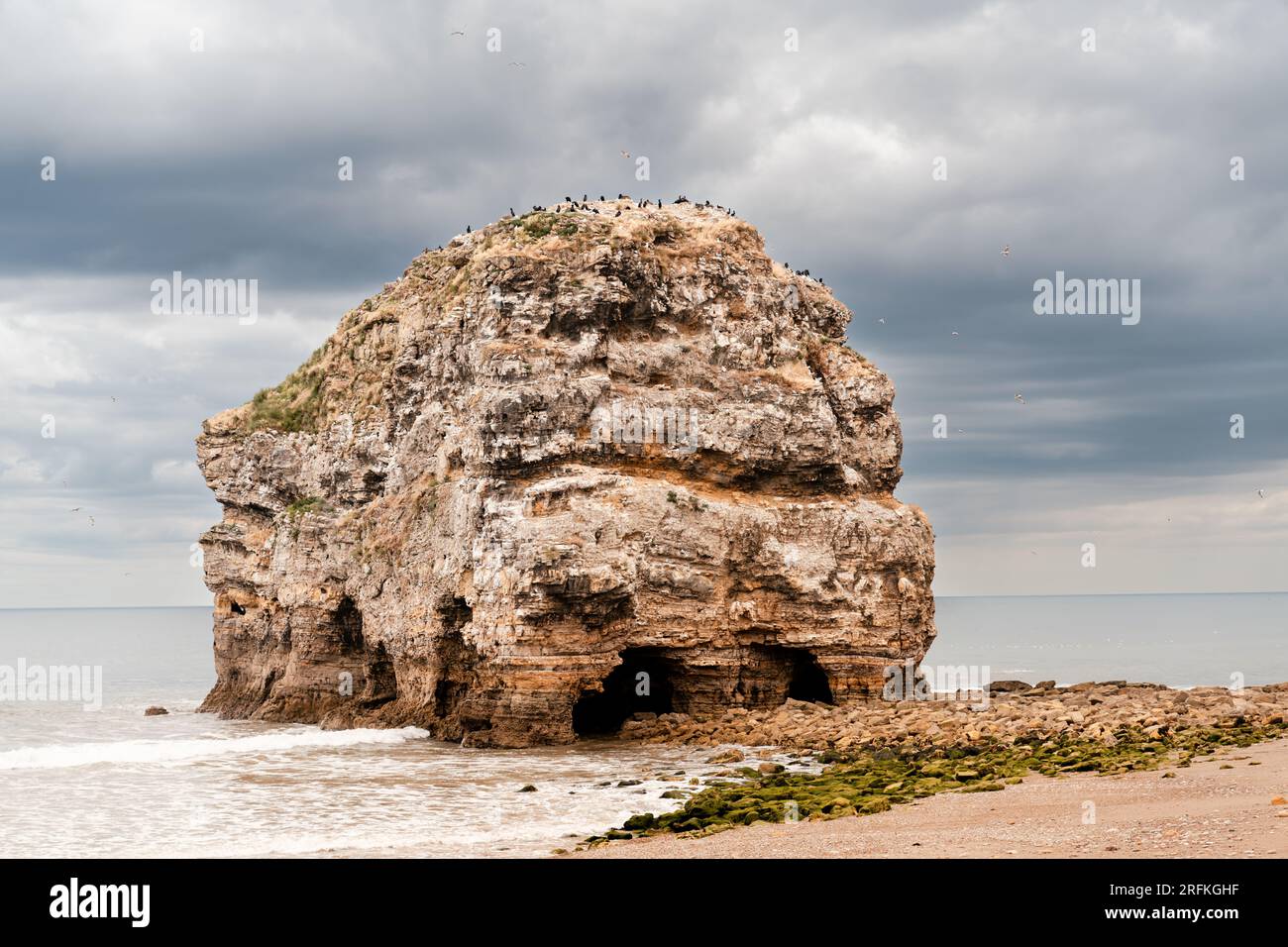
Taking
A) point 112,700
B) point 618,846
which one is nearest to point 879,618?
point 618,846

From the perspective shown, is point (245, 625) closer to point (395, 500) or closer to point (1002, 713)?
point (395, 500)

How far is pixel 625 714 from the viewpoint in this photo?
3669 centimetres

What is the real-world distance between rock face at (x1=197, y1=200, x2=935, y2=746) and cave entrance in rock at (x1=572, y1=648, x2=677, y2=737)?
0.09m

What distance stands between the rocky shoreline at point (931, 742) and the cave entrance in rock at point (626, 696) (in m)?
1.70

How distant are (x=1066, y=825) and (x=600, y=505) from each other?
58.5 ft

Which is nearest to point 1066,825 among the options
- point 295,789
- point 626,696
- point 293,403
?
point 295,789

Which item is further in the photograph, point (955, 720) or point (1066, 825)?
point (955, 720)

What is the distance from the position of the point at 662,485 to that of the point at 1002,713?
10806mm

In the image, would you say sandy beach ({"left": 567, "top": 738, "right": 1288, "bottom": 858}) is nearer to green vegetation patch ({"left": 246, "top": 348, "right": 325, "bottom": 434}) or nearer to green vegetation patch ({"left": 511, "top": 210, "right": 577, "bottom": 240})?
green vegetation patch ({"left": 511, "top": 210, "right": 577, "bottom": 240})

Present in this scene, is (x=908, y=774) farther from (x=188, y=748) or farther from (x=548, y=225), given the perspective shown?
A: (x=188, y=748)

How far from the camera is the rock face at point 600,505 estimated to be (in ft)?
107

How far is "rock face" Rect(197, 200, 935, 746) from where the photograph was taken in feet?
107

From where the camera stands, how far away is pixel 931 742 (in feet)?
94.9

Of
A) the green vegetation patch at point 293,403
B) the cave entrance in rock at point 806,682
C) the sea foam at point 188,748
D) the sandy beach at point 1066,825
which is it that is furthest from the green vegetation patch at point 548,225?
the sandy beach at point 1066,825
